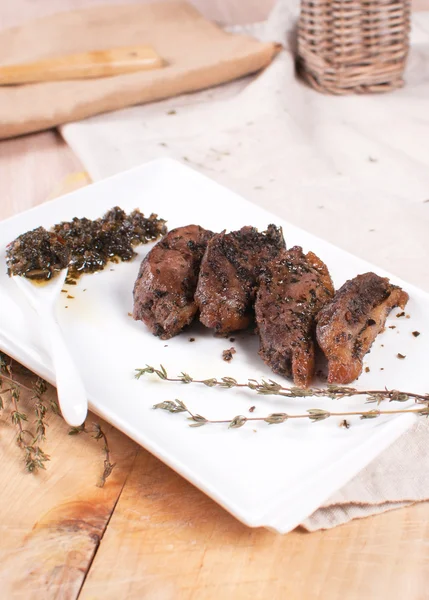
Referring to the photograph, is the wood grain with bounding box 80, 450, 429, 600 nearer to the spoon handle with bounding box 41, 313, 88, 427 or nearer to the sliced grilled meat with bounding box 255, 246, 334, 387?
the spoon handle with bounding box 41, 313, 88, 427

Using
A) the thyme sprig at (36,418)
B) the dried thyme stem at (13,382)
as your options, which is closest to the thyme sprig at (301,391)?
the thyme sprig at (36,418)

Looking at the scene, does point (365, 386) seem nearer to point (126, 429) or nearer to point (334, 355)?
point (334, 355)

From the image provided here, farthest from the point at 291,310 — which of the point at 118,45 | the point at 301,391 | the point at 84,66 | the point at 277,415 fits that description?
the point at 118,45

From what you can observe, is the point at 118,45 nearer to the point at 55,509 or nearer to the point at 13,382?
the point at 13,382

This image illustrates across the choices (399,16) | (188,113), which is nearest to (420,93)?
(399,16)

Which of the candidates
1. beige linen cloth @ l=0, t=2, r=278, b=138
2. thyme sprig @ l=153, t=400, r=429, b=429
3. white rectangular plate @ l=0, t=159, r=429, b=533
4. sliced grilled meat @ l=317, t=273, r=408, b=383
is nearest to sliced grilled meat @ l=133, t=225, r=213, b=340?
white rectangular plate @ l=0, t=159, r=429, b=533

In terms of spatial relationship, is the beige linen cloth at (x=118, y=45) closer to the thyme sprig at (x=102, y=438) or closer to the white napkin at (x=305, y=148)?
the white napkin at (x=305, y=148)
